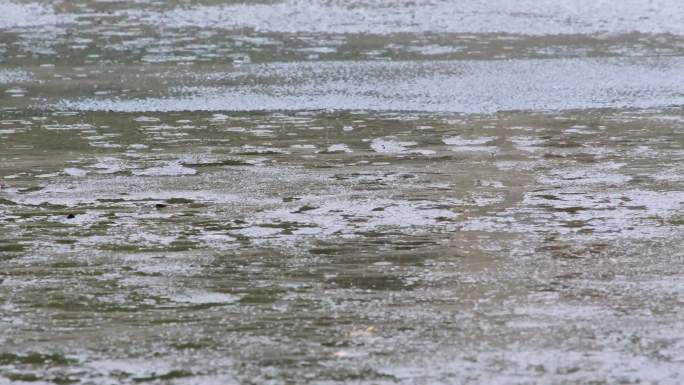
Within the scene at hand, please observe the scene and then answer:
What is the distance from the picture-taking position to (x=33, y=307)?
225 inches

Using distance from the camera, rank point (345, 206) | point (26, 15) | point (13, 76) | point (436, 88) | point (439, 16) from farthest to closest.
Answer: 1. point (26, 15)
2. point (439, 16)
3. point (13, 76)
4. point (436, 88)
5. point (345, 206)

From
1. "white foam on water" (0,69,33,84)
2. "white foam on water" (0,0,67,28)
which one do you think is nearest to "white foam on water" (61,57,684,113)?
"white foam on water" (0,69,33,84)

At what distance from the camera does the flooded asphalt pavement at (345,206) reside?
512cm

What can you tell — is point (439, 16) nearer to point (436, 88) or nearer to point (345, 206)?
point (436, 88)

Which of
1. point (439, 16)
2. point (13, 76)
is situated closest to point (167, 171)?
point (13, 76)

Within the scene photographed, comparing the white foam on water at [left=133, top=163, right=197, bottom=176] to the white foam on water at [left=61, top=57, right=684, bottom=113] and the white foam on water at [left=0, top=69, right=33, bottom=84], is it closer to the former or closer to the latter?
the white foam on water at [left=61, top=57, right=684, bottom=113]

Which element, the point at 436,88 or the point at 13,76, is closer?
the point at 436,88

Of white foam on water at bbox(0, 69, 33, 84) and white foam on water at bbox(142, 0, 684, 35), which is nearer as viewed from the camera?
white foam on water at bbox(0, 69, 33, 84)

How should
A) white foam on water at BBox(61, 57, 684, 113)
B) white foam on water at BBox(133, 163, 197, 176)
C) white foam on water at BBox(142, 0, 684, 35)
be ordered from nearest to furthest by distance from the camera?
white foam on water at BBox(133, 163, 197, 176) < white foam on water at BBox(61, 57, 684, 113) < white foam on water at BBox(142, 0, 684, 35)

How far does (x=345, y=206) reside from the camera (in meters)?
7.64

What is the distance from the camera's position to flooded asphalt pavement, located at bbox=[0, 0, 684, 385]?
16.8ft

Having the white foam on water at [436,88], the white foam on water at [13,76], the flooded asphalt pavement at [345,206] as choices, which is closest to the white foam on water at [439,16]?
the flooded asphalt pavement at [345,206]

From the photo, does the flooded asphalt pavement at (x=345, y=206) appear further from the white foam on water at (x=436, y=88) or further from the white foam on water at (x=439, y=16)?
the white foam on water at (x=439, y=16)

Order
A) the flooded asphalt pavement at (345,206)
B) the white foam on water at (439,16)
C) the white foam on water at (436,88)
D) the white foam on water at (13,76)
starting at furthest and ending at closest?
the white foam on water at (439,16) → the white foam on water at (13,76) → the white foam on water at (436,88) → the flooded asphalt pavement at (345,206)
